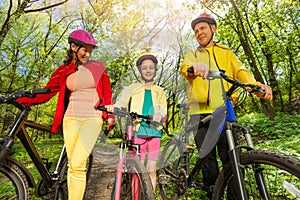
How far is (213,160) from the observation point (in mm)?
2545

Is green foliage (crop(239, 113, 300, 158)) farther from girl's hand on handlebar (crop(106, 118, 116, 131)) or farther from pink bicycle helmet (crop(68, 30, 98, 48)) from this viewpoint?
pink bicycle helmet (crop(68, 30, 98, 48))

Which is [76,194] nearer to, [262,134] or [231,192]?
[231,192]

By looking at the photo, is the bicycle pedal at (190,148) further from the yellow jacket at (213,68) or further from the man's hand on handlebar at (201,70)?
the man's hand on handlebar at (201,70)

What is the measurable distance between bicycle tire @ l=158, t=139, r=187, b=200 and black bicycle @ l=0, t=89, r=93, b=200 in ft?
4.11

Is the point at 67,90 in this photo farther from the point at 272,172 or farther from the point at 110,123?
the point at 272,172

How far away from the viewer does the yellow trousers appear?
7.80 ft

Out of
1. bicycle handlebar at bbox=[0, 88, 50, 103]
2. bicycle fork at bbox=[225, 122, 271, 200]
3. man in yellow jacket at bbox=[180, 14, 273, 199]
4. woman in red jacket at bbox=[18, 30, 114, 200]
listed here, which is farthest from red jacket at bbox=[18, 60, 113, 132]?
bicycle fork at bbox=[225, 122, 271, 200]

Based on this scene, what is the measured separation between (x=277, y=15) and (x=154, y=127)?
11.5m

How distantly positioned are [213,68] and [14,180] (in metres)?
2.22

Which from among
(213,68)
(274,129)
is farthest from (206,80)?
(274,129)

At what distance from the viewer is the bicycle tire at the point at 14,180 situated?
93.0 inches

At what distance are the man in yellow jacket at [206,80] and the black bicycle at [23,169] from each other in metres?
1.56

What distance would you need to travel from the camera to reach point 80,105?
2438 mm

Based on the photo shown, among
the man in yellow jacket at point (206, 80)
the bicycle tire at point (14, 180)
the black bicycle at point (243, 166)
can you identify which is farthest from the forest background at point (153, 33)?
the bicycle tire at point (14, 180)
